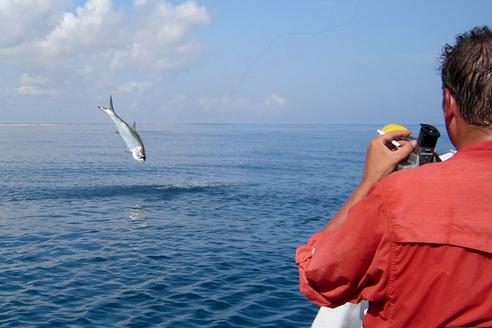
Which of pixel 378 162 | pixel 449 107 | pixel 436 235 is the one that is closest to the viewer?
pixel 436 235

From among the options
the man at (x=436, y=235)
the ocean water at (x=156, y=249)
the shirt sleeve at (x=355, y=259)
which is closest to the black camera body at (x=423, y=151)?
the man at (x=436, y=235)

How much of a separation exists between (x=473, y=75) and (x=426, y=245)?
2.50 feet

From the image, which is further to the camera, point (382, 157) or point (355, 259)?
point (382, 157)

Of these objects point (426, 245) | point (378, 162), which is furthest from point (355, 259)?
point (378, 162)

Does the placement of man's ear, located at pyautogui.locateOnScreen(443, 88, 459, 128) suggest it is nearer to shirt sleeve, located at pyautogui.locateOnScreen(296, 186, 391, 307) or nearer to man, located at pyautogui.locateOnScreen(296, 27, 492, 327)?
man, located at pyautogui.locateOnScreen(296, 27, 492, 327)

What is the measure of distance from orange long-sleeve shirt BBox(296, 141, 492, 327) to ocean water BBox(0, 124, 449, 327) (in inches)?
332

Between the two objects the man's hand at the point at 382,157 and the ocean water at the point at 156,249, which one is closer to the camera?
the man's hand at the point at 382,157

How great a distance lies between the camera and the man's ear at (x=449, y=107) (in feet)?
7.73

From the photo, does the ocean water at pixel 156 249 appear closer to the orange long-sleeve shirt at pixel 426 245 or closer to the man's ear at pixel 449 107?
the orange long-sleeve shirt at pixel 426 245

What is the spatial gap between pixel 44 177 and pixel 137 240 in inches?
767

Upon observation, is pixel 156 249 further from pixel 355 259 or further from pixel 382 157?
pixel 355 259

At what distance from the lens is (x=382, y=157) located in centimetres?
278

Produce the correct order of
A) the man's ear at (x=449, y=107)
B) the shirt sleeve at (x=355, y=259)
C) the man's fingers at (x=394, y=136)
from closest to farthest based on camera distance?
the shirt sleeve at (x=355, y=259), the man's ear at (x=449, y=107), the man's fingers at (x=394, y=136)

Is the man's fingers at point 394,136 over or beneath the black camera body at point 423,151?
A: over
